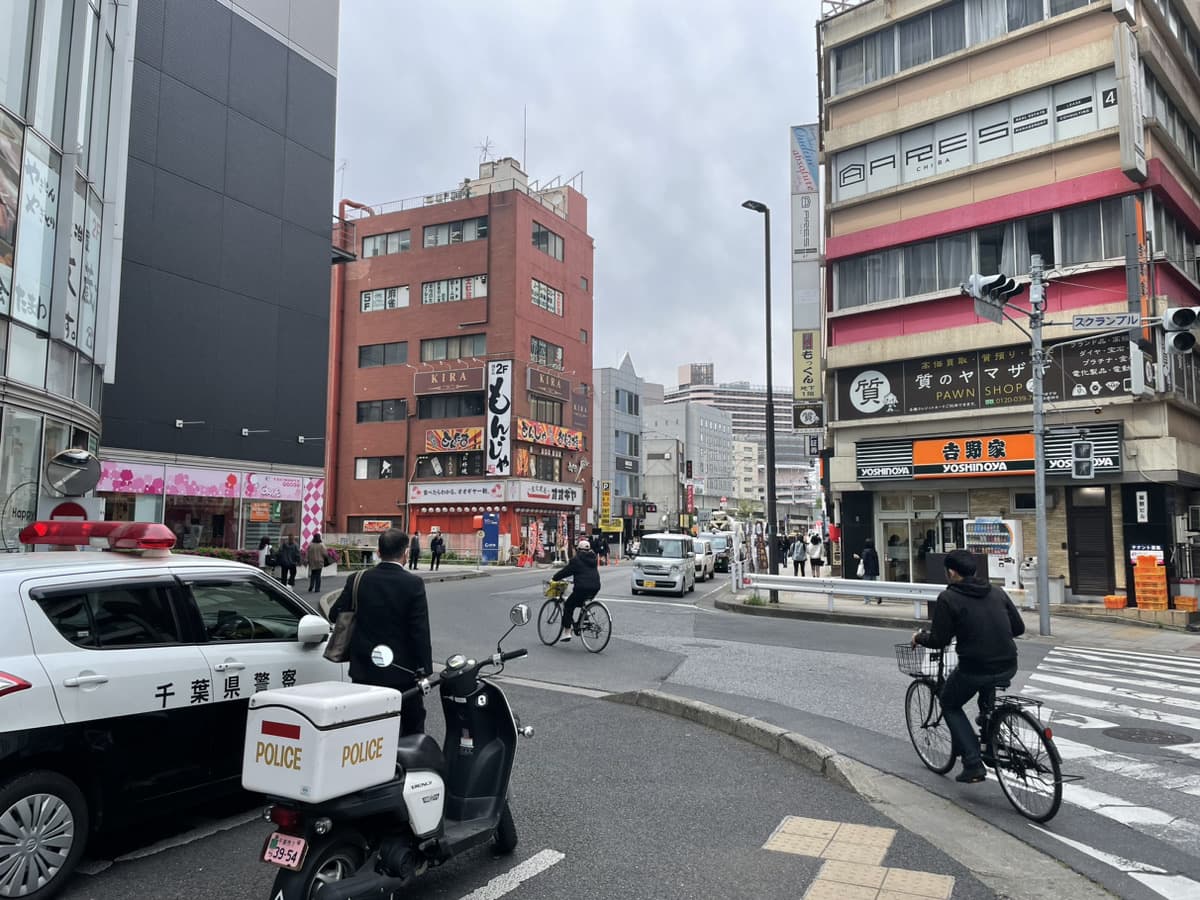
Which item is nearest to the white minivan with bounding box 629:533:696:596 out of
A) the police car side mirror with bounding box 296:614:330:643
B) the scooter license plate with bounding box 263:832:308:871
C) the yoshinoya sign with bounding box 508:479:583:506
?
the police car side mirror with bounding box 296:614:330:643

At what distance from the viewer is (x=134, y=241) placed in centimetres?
2725

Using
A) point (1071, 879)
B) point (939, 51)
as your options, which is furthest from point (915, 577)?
point (1071, 879)

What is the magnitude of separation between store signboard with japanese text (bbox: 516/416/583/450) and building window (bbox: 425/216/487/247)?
1295 centimetres

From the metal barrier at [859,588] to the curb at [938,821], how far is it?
37.6 ft

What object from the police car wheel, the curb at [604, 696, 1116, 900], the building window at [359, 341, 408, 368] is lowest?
the curb at [604, 696, 1116, 900]

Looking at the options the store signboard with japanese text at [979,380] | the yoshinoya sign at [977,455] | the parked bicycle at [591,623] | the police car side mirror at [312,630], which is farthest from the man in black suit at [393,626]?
the yoshinoya sign at [977,455]

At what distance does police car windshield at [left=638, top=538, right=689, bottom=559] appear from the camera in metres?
26.6

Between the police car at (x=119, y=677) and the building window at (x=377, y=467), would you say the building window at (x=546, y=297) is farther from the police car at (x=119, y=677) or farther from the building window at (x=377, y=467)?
the police car at (x=119, y=677)

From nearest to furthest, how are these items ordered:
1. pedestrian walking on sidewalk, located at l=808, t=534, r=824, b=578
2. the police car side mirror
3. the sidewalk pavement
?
the police car side mirror < the sidewalk pavement < pedestrian walking on sidewalk, located at l=808, t=534, r=824, b=578

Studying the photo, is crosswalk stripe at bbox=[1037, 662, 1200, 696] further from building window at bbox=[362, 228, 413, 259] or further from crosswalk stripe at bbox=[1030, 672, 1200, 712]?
building window at bbox=[362, 228, 413, 259]

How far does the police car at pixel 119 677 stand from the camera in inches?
161

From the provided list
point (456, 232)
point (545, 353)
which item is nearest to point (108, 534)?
point (545, 353)

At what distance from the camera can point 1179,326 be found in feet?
44.4

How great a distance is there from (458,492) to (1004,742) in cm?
4813
